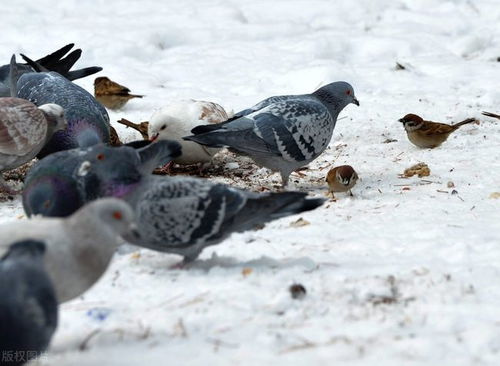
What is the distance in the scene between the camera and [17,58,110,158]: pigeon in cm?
616

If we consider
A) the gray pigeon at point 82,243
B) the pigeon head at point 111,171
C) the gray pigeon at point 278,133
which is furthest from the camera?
the gray pigeon at point 278,133

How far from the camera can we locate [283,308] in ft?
11.1

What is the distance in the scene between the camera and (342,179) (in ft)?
18.6

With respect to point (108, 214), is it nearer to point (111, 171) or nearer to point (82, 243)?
point (82, 243)

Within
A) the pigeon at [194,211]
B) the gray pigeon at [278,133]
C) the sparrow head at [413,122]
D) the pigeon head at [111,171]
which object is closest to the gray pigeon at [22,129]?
the gray pigeon at [278,133]

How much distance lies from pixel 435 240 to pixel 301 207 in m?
0.94

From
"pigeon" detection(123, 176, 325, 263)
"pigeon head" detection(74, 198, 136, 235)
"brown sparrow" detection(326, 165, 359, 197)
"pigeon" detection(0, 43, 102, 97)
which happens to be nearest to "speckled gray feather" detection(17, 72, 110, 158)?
"pigeon" detection(0, 43, 102, 97)

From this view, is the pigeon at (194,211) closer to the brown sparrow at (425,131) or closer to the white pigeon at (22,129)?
the white pigeon at (22,129)

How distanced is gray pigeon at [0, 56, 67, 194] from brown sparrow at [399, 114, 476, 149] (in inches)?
117

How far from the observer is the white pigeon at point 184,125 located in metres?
6.41

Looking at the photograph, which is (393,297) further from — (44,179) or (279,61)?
(279,61)

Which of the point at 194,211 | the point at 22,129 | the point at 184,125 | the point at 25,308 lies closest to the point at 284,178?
the point at 184,125

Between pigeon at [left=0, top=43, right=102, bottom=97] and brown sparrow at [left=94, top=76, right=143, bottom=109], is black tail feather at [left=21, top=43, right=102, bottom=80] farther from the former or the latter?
brown sparrow at [left=94, top=76, right=143, bottom=109]

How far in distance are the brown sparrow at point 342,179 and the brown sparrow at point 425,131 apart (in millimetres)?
1416
